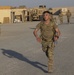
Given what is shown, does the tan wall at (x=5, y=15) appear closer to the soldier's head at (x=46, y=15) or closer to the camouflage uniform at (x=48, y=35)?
the camouflage uniform at (x=48, y=35)

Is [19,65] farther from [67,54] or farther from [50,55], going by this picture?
[67,54]

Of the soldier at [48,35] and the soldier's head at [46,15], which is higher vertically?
the soldier's head at [46,15]

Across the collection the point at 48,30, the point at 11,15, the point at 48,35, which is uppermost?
the point at 48,30

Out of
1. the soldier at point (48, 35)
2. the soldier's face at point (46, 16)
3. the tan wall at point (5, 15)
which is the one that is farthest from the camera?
the tan wall at point (5, 15)

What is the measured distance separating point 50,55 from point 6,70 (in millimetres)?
1562

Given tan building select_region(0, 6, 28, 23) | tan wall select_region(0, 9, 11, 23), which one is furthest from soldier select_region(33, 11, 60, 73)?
tan wall select_region(0, 9, 11, 23)

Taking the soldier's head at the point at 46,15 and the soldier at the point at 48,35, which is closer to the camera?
the soldier's head at the point at 46,15

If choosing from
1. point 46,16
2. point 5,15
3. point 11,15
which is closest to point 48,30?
point 46,16

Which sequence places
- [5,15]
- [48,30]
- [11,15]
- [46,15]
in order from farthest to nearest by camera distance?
1. [11,15]
2. [5,15]
3. [48,30]
4. [46,15]

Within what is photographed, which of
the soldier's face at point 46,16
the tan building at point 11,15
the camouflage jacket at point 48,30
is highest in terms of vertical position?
the soldier's face at point 46,16

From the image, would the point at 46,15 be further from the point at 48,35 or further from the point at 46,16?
the point at 48,35

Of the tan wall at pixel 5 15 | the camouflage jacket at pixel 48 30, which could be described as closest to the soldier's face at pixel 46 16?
the camouflage jacket at pixel 48 30

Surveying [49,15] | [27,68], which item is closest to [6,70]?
[27,68]

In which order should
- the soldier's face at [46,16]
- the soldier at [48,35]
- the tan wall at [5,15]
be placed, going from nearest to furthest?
the soldier's face at [46,16]
the soldier at [48,35]
the tan wall at [5,15]
